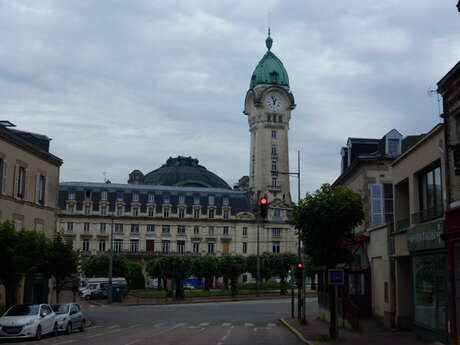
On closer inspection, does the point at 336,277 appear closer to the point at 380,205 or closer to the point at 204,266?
the point at 380,205

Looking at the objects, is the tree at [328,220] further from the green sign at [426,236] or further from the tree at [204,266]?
the tree at [204,266]

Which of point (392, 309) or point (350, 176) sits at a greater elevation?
point (350, 176)

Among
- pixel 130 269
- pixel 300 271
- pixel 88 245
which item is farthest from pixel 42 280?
pixel 88 245

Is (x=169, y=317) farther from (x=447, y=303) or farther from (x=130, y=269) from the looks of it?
(x=130, y=269)

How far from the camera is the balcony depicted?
74.5 ft

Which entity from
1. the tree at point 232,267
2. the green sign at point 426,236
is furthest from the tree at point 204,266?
the green sign at point 426,236

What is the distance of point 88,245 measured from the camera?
105m

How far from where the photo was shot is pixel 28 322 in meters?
25.0

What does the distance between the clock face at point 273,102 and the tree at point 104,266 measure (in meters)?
43.0

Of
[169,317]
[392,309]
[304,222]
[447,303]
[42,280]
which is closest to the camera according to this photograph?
[447,303]

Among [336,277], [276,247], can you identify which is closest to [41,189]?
[336,277]

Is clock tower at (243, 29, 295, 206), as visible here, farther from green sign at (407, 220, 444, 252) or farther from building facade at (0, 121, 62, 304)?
green sign at (407, 220, 444, 252)

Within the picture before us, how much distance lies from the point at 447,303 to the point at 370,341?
388cm

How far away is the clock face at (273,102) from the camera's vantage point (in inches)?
4579
